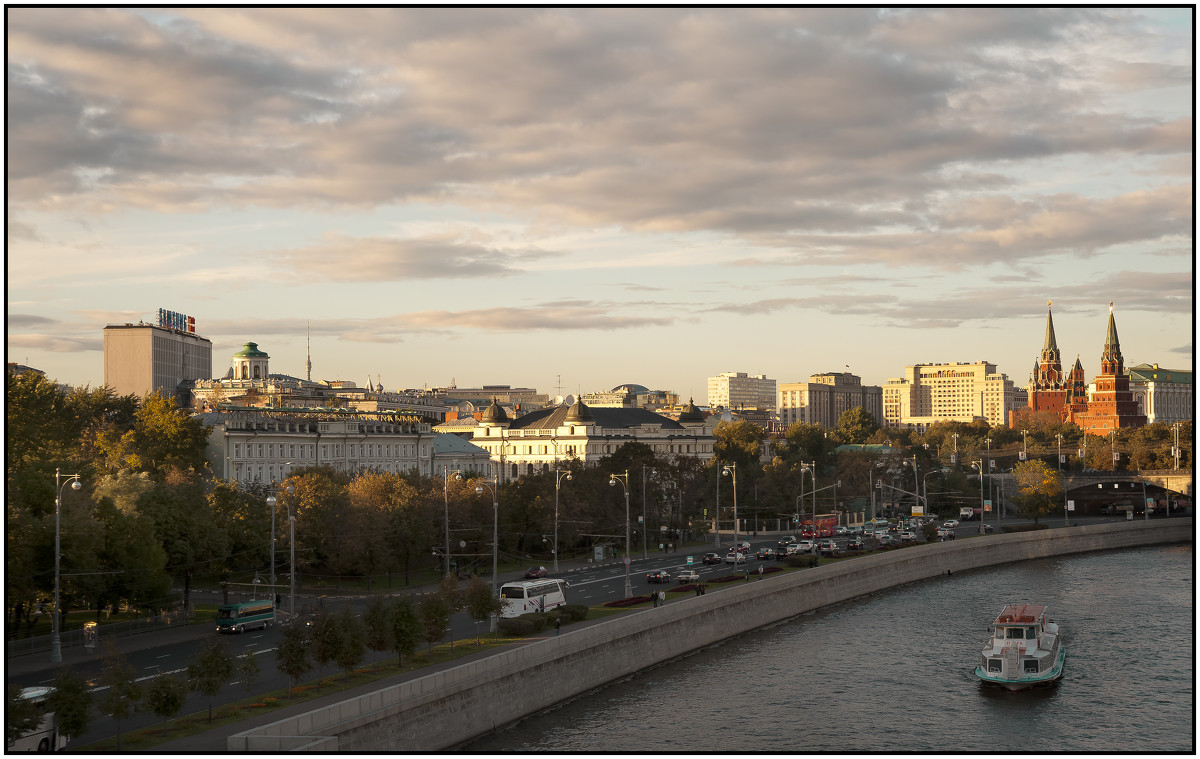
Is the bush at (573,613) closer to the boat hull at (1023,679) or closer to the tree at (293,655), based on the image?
the tree at (293,655)

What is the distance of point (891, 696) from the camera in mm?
63125

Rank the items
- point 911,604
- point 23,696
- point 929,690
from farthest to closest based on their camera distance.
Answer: point 911,604, point 929,690, point 23,696

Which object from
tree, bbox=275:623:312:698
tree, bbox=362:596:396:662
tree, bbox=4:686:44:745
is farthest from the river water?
tree, bbox=4:686:44:745

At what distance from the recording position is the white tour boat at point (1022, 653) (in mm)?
66062

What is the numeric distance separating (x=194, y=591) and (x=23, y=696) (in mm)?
46169

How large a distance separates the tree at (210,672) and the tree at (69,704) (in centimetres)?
438

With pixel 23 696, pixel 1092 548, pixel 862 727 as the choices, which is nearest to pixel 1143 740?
pixel 862 727

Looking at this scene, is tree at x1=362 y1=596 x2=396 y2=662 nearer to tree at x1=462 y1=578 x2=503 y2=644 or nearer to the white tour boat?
tree at x1=462 y1=578 x2=503 y2=644

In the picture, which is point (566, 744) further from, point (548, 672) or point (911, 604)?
point (911, 604)

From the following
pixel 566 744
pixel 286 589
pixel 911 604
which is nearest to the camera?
pixel 566 744

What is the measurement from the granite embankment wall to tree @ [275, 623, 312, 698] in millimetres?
4927

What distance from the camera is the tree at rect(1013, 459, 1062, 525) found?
17100 cm

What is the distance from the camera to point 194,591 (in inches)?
3406

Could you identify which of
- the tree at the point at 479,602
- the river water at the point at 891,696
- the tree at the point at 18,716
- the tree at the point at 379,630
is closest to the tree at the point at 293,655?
the tree at the point at 379,630
